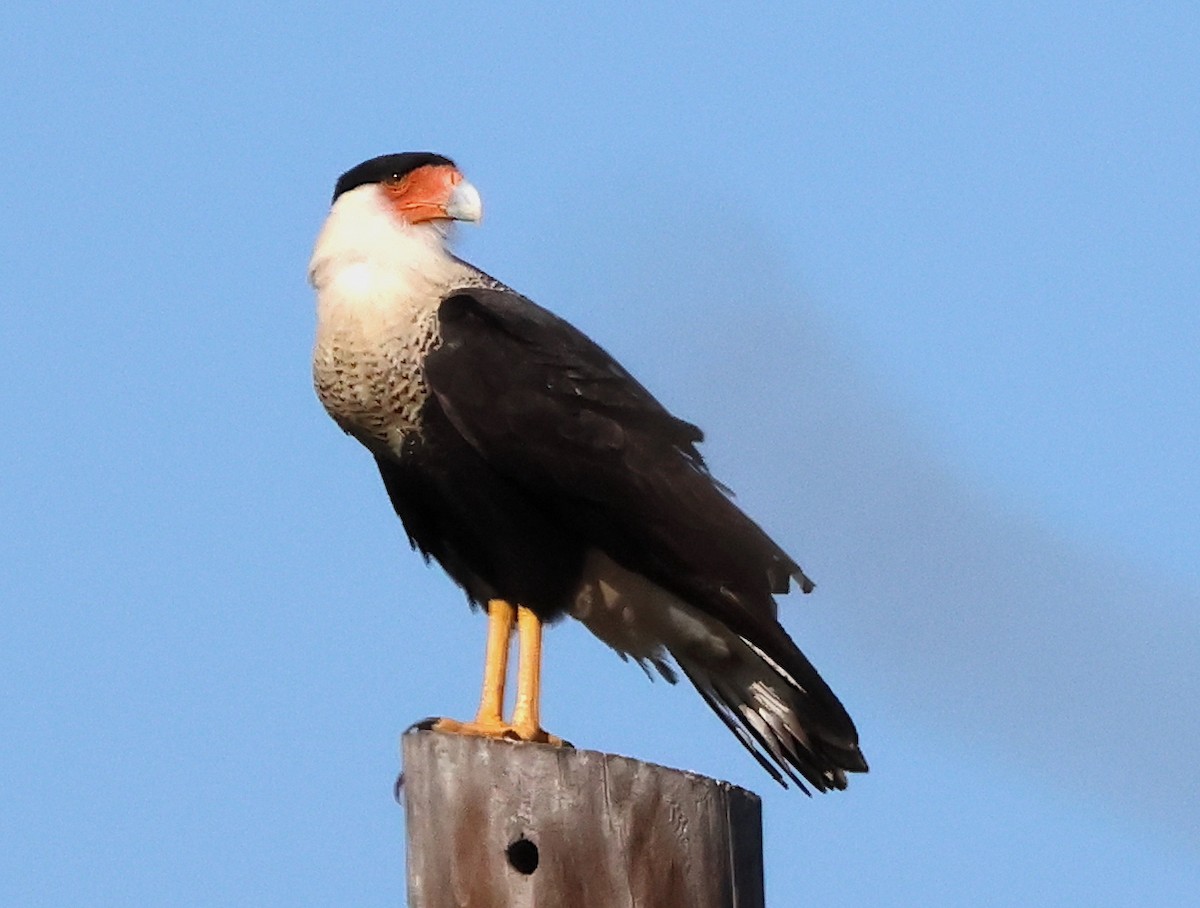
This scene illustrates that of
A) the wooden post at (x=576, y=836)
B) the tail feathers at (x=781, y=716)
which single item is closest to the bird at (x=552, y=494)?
the tail feathers at (x=781, y=716)

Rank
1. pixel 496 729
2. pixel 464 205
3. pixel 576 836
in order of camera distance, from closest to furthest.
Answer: pixel 576 836
pixel 496 729
pixel 464 205

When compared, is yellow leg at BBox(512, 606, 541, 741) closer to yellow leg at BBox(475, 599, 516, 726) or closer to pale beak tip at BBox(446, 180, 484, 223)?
yellow leg at BBox(475, 599, 516, 726)

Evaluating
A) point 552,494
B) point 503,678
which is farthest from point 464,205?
point 503,678

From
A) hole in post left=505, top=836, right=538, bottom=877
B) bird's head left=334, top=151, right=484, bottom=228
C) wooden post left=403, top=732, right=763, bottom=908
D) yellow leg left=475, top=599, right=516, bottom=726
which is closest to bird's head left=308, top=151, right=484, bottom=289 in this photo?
bird's head left=334, top=151, right=484, bottom=228

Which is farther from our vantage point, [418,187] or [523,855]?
[418,187]

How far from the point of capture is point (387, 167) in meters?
6.27

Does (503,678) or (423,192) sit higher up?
(423,192)

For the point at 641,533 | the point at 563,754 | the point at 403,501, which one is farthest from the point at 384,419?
the point at 563,754

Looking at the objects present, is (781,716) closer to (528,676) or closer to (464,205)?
(528,676)

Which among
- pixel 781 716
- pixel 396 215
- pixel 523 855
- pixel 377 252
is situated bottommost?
pixel 523 855

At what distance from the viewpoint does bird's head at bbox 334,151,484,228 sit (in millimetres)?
6199

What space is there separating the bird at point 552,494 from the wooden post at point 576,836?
4.17 ft

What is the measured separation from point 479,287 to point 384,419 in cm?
52

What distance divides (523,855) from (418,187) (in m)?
2.63
